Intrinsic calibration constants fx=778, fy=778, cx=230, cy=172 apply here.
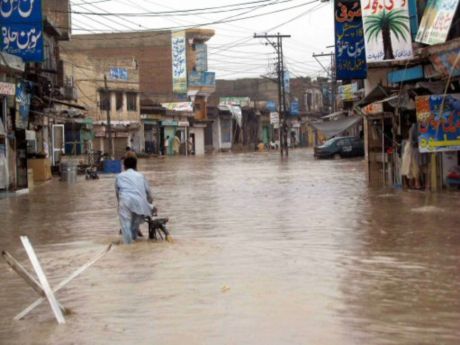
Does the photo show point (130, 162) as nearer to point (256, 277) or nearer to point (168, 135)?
point (256, 277)

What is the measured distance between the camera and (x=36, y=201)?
2108cm

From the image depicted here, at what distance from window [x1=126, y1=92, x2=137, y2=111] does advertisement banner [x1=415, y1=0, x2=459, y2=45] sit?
4715cm

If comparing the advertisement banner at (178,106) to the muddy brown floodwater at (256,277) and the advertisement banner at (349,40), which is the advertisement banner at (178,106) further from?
the muddy brown floodwater at (256,277)

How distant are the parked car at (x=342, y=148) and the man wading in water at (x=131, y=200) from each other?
40079mm

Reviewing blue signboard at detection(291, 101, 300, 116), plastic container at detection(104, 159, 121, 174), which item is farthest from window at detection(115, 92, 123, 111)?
blue signboard at detection(291, 101, 300, 116)

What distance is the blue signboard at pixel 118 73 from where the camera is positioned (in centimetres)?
6122

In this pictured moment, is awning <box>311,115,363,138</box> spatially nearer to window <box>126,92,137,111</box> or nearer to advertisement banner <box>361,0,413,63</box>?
Answer: advertisement banner <box>361,0,413,63</box>

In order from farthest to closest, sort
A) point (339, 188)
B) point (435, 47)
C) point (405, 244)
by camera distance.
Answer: point (339, 188), point (435, 47), point (405, 244)

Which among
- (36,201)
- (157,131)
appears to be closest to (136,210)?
(36,201)

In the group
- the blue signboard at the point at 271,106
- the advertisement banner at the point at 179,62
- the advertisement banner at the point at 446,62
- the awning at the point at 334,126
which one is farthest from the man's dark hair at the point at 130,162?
the blue signboard at the point at 271,106

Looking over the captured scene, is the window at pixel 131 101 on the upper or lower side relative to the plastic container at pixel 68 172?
upper

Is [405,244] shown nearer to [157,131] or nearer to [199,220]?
[199,220]

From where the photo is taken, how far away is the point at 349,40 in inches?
811

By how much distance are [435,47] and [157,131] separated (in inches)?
2141
